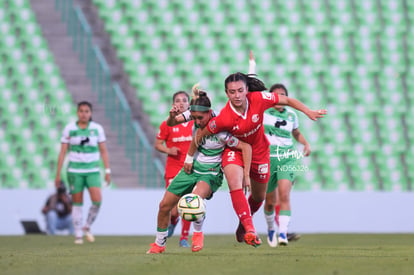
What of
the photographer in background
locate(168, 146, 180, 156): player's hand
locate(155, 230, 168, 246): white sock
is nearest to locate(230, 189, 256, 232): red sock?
locate(155, 230, 168, 246): white sock

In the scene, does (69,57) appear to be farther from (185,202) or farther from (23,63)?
(185,202)

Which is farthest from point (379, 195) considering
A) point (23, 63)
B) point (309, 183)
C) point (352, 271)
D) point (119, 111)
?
point (352, 271)

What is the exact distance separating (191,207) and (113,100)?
33.7ft

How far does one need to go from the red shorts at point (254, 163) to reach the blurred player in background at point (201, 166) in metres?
0.05

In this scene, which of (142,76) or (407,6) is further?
(407,6)

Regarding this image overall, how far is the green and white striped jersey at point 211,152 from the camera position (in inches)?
320

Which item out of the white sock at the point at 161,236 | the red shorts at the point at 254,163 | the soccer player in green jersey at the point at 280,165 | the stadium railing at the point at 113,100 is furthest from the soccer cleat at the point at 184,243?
the stadium railing at the point at 113,100

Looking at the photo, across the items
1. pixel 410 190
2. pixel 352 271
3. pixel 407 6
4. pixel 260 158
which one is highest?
pixel 407 6

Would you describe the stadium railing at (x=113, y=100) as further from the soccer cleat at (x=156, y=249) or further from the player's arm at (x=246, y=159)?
the player's arm at (x=246, y=159)

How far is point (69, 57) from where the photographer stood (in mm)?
18984

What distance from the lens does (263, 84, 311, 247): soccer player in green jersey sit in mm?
10266

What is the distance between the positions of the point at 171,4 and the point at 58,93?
3833 millimetres

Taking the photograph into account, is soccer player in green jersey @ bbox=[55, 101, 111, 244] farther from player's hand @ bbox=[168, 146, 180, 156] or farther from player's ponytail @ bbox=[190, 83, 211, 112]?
player's ponytail @ bbox=[190, 83, 211, 112]

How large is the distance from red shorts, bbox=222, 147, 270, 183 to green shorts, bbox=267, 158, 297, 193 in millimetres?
1533
